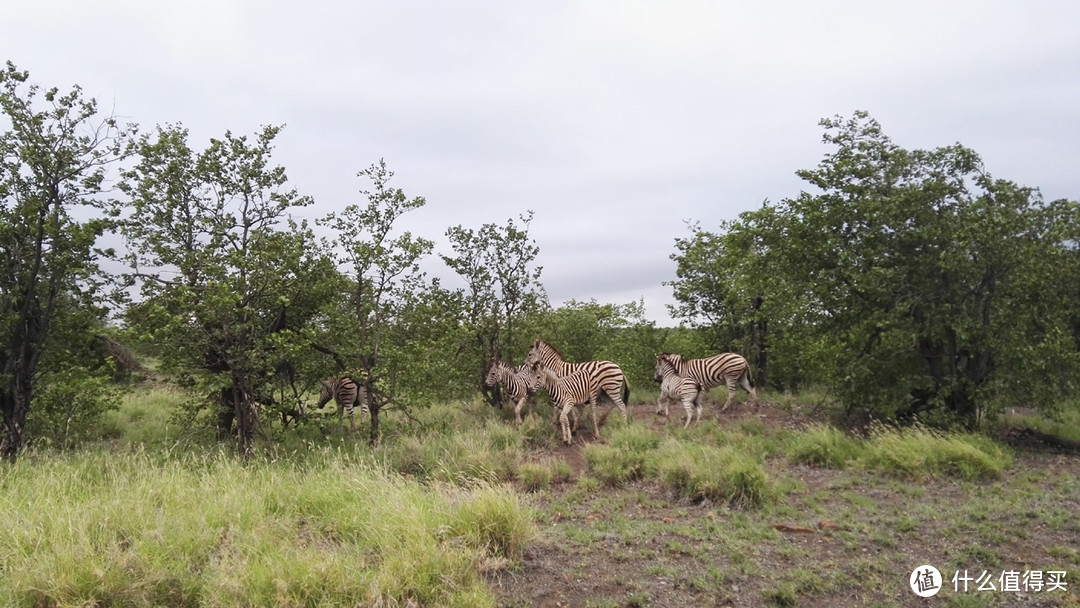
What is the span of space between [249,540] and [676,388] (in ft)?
31.5

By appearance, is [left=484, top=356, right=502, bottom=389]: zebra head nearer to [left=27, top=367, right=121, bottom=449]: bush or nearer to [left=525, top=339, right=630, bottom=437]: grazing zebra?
[left=525, top=339, right=630, bottom=437]: grazing zebra

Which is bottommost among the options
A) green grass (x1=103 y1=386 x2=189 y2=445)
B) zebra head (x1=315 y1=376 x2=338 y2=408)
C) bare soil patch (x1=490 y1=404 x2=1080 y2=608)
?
bare soil patch (x1=490 y1=404 x2=1080 y2=608)

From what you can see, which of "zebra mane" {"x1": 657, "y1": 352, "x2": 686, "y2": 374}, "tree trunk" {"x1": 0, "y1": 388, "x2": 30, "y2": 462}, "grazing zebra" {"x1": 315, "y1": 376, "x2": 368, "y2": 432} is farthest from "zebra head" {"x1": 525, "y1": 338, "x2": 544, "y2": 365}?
"tree trunk" {"x1": 0, "y1": 388, "x2": 30, "y2": 462}

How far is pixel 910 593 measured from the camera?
16.4 feet

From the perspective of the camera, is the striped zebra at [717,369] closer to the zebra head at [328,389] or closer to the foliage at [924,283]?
the foliage at [924,283]

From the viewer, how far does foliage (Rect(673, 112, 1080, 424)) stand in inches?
404

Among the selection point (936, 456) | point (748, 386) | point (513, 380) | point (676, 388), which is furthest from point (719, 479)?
point (748, 386)

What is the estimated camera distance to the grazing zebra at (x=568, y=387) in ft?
39.7

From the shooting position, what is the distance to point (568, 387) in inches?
480

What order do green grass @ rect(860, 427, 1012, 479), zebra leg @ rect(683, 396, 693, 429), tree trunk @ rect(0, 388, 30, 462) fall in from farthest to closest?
zebra leg @ rect(683, 396, 693, 429), tree trunk @ rect(0, 388, 30, 462), green grass @ rect(860, 427, 1012, 479)

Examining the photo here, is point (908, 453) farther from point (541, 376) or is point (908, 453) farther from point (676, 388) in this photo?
point (541, 376)

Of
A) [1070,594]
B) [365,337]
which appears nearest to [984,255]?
[1070,594]

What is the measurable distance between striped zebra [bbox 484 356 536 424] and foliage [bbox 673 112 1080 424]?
16.6 ft

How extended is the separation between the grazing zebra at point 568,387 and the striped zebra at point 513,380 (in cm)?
17
